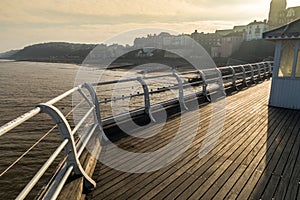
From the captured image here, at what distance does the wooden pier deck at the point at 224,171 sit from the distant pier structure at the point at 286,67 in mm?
2155

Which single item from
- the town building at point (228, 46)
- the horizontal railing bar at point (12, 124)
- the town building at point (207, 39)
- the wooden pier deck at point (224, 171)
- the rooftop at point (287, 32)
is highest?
the town building at point (207, 39)

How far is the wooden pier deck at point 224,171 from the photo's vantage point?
102 inches

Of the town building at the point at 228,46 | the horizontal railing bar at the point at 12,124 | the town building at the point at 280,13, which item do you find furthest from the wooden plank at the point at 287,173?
the town building at the point at 280,13

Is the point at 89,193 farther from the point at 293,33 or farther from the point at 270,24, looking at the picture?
the point at 270,24

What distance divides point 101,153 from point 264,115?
4479 millimetres

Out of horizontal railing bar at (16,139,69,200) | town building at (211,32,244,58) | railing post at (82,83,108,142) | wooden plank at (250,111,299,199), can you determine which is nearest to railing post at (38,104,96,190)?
horizontal railing bar at (16,139,69,200)

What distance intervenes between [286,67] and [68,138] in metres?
6.76

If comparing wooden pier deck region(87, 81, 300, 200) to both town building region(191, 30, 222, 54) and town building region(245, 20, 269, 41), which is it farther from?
town building region(191, 30, 222, 54)

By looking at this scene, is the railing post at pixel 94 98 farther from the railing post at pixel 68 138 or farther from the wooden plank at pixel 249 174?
the wooden plank at pixel 249 174

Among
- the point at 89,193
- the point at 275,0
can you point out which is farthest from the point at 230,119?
the point at 275,0

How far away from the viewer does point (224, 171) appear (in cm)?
305

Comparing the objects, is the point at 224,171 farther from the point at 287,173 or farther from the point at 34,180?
the point at 34,180

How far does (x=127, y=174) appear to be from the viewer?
298 cm

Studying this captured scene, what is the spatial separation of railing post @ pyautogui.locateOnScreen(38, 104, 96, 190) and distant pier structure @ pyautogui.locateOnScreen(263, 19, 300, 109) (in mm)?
6321
